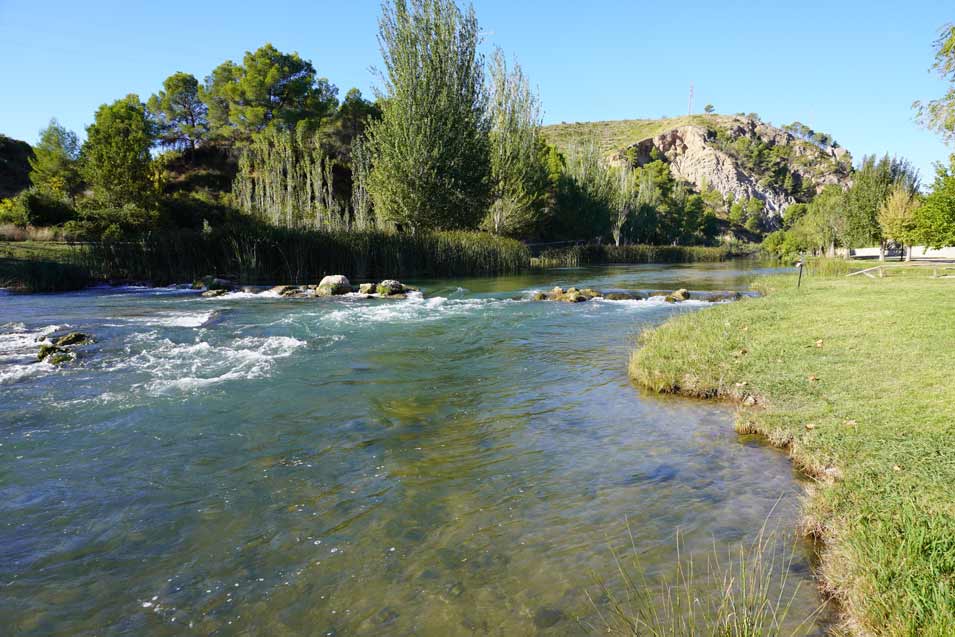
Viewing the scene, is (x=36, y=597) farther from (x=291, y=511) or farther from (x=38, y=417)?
(x=38, y=417)

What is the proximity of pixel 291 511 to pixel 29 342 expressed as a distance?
960cm

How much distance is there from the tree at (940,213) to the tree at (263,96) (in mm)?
49369

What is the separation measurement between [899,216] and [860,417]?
39.2m

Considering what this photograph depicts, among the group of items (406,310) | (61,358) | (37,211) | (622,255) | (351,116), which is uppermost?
(351,116)

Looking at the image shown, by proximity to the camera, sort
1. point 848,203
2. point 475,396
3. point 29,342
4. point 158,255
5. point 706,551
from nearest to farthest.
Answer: point 706,551 < point 475,396 < point 29,342 < point 158,255 < point 848,203

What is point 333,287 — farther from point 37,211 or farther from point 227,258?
point 37,211

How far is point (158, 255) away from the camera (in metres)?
24.0

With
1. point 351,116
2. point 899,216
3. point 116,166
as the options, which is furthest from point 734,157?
point 116,166

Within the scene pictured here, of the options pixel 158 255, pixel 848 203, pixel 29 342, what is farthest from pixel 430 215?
pixel 848 203

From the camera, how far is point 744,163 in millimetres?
156250

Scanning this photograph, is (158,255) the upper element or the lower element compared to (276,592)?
upper

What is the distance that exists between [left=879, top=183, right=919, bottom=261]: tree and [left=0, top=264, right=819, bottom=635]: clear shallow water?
36.9 m

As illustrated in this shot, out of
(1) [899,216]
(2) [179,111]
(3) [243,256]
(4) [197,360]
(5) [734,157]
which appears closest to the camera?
(4) [197,360]

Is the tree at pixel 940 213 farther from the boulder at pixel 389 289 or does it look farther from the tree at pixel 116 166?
the tree at pixel 116 166
